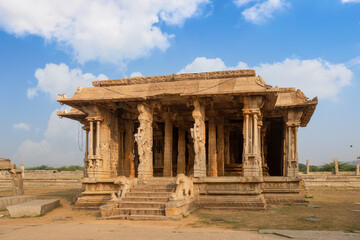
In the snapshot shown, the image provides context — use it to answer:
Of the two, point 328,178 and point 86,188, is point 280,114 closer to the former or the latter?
point 86,188

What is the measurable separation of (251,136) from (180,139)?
625cm

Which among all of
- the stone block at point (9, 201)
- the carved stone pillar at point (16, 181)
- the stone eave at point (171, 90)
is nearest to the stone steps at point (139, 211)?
the stone eave at point (171, 90)

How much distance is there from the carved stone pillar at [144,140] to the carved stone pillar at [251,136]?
4.23 metres

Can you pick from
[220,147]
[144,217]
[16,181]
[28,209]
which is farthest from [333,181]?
[28,209]

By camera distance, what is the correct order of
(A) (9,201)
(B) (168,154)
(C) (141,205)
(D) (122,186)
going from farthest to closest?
1. (B) (168,154)
2. (A) (9,201)
3. (D) (122,186)
4. (C) (141,205)

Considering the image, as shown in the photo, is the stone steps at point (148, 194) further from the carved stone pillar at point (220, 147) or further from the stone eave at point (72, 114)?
the stone eave at point (72, 114)

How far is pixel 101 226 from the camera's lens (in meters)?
10.2

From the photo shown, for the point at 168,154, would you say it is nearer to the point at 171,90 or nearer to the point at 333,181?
the point at 171,90

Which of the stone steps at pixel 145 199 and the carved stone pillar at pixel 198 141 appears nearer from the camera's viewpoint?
the stone steps at pixel 145 199

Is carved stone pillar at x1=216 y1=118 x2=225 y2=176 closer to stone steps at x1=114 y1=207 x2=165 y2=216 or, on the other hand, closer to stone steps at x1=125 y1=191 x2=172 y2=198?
stone steps at x1=125 y1=191 x2=172 y2=198

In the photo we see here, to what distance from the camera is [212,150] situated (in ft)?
60.5

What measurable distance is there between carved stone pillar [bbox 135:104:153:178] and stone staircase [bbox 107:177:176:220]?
62cm

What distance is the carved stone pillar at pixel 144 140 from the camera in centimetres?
1521

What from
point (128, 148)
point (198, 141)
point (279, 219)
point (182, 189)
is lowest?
point (279, 219)
